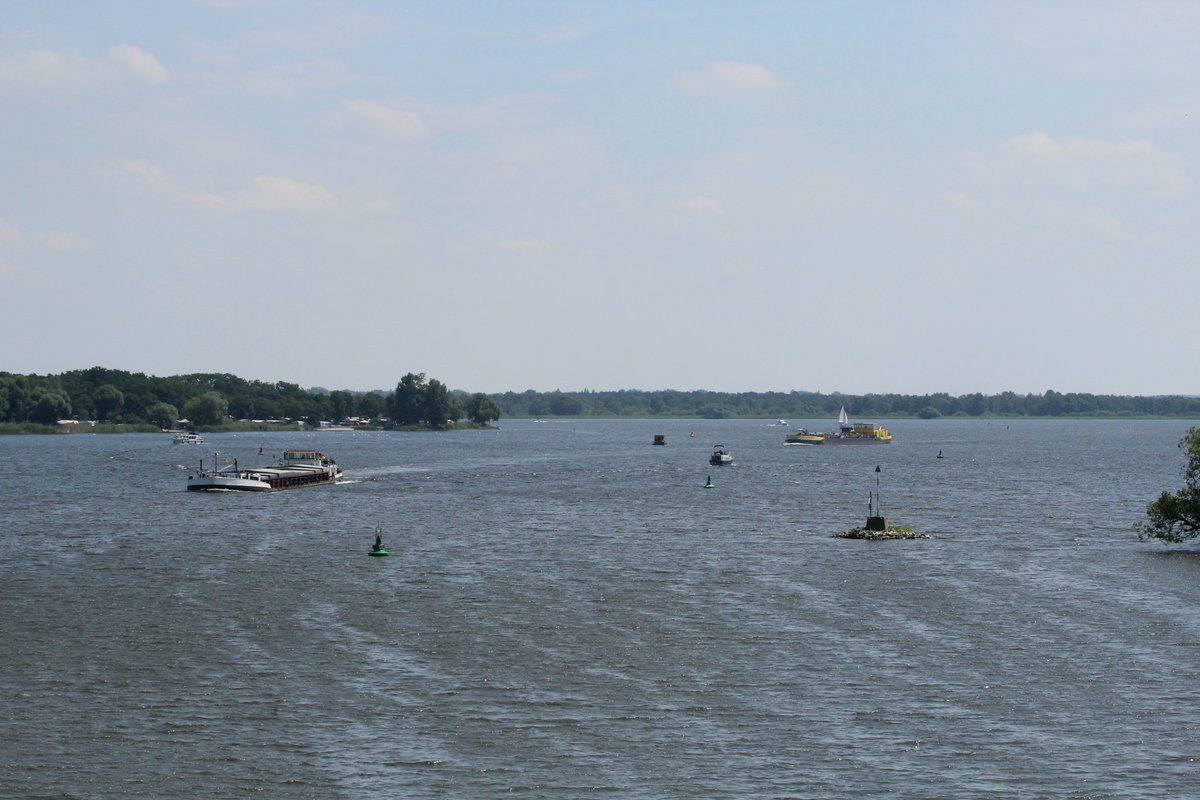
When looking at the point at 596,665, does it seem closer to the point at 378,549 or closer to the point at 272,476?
the point at 378,549

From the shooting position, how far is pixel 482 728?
43125 millimetres

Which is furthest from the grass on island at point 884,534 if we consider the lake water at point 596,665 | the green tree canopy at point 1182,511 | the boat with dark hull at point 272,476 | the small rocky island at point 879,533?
the boat with dark hull at point 272,476

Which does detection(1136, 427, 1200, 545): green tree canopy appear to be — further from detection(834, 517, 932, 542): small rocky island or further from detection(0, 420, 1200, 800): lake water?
detection(834, 517, 932, 542): small rocky island

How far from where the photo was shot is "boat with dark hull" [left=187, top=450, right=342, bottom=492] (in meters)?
152

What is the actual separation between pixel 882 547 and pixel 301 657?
168 feet

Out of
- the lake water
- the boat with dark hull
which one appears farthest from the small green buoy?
the boat with dark hull

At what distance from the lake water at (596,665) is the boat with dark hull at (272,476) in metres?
47.6

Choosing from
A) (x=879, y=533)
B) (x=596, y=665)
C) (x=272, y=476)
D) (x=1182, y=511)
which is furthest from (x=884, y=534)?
(x=272, y=476)

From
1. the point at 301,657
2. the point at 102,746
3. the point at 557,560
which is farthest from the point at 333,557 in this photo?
the point at 102,746

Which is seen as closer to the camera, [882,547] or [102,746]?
[102,746]

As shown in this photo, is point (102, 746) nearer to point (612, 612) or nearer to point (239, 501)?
point (612, 612)

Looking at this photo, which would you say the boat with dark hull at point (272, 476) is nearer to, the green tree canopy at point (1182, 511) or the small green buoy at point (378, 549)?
the small green buoy at point (378, 549)

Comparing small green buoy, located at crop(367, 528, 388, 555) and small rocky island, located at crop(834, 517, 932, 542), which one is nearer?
small green buoy, located at crop(367, 528, 388, 555)

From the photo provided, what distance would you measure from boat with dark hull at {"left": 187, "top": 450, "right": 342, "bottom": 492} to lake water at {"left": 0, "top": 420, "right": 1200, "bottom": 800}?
4762 centimetres
